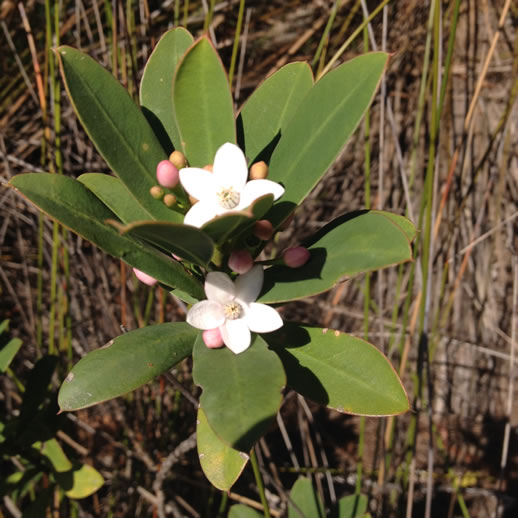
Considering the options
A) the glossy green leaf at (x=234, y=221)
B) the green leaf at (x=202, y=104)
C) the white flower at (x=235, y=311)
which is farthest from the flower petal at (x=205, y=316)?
the green leaf at (x=202, y=104)

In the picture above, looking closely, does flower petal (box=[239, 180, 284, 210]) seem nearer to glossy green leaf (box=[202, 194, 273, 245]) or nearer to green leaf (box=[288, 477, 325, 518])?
glossy green leaf (box=[202, 194, 273, 245])

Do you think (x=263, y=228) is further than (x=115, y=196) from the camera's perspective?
No

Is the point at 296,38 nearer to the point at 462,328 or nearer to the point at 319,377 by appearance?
the point at 462,328

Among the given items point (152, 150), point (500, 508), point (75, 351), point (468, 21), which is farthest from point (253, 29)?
point (500, 508)

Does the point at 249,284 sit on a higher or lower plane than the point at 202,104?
lower

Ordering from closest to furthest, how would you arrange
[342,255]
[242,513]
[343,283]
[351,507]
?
[342,255] → [242,513] → [351,507] → [343,283]

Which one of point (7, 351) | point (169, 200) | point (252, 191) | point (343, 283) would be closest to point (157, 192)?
point (169, 200)

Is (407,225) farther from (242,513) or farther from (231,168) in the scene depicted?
(242,513)
